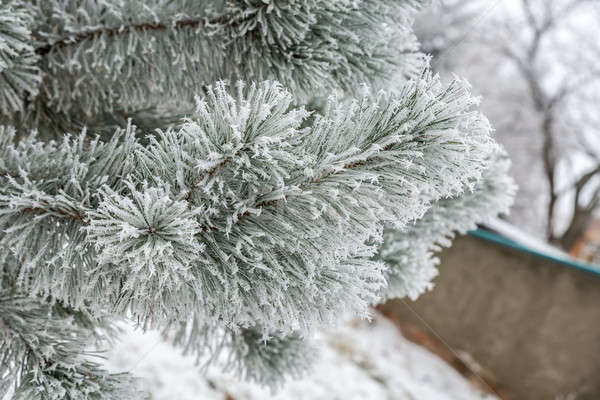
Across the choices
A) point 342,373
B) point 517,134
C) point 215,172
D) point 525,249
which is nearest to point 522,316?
point 525,249

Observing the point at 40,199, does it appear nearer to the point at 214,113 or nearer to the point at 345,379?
the point at 214,113

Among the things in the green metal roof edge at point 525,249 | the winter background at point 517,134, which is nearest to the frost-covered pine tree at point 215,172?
the winter background at point 517,134

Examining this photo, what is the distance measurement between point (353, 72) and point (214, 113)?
424 mm

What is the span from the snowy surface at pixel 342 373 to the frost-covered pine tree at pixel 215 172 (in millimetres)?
1063

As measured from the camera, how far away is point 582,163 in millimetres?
5762

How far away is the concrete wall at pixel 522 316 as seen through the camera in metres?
2.44

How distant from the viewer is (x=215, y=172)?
18.7 inches

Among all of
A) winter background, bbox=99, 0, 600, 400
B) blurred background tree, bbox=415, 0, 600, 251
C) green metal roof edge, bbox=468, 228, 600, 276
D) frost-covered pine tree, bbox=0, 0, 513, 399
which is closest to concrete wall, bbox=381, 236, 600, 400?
green metal roof edge, bbox=468, 228, 600, 276

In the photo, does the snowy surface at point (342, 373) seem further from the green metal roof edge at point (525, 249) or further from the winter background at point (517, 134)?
the green metal roof edge at point (525, 249)

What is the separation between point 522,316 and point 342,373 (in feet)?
3.66

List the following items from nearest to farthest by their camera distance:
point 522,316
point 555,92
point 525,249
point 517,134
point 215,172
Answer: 1. point 215,172
2. point 525,249
3. point 522,316
4. point 555,92
5. point 517,134

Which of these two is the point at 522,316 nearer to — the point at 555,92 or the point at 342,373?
the point at 342,373

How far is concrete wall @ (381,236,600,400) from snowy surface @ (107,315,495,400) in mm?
254

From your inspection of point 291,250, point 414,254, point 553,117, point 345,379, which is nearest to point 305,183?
point 291,250
